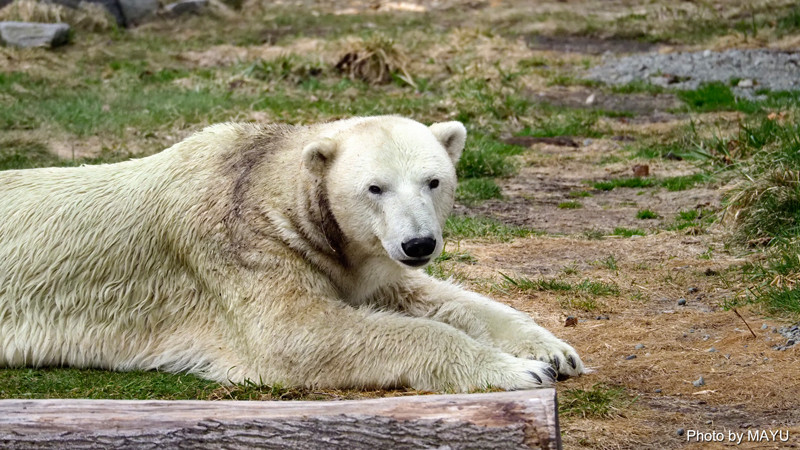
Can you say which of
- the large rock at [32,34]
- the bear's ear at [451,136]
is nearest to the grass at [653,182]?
the bear's ear at [451,136]

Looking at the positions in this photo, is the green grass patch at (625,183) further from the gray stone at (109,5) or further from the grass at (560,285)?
the gray stone at (109,5)

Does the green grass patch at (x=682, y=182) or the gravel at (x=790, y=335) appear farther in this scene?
the green grass patch at (x=682, y=182)

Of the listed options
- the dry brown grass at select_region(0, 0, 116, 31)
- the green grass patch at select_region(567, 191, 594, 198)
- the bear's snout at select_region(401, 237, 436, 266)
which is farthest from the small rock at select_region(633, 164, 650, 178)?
the dry brown grass at select_region(0, 0, 116, 31)

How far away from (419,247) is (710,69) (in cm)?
1029

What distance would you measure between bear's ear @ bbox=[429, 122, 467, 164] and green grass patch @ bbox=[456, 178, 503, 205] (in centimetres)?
372

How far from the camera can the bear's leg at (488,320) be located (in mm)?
4387

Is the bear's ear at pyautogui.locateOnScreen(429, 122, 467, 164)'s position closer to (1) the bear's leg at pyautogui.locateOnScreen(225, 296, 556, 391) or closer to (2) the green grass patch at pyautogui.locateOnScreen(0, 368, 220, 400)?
(1) the bear's leg at pyautogui.locateOnScreen(225, 296, 556, 391)

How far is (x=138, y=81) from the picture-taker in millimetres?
12828

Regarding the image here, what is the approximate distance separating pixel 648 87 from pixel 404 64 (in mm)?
3110

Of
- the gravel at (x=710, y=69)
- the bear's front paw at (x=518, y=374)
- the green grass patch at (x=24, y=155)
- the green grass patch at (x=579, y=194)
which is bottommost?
the gravel at (x=710, y=69)

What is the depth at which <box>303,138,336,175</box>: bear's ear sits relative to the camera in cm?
434

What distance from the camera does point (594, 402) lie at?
395 cm

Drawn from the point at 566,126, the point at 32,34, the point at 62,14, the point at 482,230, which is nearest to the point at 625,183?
the point at 566,126

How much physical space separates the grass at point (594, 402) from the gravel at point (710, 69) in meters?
8.92
